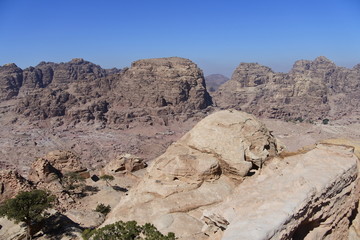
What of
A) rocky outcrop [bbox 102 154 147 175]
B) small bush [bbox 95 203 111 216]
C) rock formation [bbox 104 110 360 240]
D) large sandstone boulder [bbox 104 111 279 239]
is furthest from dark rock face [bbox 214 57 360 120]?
rock formation [bbox 104 110 360 240]

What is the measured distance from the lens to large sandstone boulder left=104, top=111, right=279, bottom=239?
12398 mm

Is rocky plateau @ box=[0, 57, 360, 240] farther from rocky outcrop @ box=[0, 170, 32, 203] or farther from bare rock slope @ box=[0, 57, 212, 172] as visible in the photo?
bare rock slope @ box=[0, 57, 212, 172]

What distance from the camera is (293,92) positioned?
142000 millimetres

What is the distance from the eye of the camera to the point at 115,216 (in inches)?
503

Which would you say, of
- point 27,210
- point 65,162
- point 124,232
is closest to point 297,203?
point 124,232

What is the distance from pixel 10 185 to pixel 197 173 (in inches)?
811

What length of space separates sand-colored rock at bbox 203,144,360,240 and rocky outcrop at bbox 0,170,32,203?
74.1 ft

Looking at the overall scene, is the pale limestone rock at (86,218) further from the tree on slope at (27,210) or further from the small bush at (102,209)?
the tree on slope at (27,210)

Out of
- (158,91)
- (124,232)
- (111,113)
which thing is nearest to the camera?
(124,232)

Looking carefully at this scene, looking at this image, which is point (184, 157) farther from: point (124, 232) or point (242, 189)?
point (124, 232)

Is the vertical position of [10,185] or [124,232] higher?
[124,232]

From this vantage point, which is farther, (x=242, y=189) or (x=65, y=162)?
(x=65, y=162)

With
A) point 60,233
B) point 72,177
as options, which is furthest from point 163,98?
point 60,233

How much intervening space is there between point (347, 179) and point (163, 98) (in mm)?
113142
